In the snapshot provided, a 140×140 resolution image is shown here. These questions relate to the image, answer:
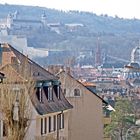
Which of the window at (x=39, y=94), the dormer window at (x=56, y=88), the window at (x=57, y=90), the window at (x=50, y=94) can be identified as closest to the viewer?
the window at (x=39, y=94)

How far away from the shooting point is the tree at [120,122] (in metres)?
47.8

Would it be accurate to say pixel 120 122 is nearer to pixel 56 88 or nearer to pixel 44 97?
pixel 56 88

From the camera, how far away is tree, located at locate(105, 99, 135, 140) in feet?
157

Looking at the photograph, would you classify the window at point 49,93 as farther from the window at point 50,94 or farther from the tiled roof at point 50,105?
the tiled roof at point 50,105

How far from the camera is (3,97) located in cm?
1898

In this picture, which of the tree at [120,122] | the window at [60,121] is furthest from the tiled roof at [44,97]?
the tree at [120,122]

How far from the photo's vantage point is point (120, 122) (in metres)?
51.6

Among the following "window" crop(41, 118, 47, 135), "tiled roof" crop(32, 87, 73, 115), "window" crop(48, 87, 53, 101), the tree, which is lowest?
the tree

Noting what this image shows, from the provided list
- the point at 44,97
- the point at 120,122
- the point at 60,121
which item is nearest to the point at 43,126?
the point at 44,97

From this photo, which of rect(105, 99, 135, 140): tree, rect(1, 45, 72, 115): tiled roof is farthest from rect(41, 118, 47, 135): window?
rect(105, 99, 135, 140): tree

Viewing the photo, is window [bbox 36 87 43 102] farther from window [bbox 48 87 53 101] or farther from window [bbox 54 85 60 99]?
window [bbox 54 85 60 99]

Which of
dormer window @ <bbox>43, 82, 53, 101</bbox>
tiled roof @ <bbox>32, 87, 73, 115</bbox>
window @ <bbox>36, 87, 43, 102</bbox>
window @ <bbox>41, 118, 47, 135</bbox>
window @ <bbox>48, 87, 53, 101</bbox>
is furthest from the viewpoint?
window @ <bbox>48, 87, 53, 101</bbox>

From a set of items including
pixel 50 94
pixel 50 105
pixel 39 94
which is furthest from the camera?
pixel 50 94

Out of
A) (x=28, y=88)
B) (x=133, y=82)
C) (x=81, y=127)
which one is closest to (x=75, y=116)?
(x=81, y=127)
